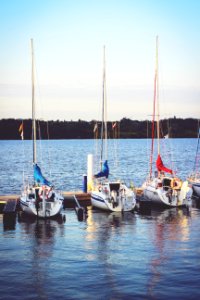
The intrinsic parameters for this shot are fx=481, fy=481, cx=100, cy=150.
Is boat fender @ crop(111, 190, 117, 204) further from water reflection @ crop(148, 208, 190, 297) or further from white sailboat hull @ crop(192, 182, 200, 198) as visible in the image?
white sailboat hull @ crop(192, 182, 200, 198)

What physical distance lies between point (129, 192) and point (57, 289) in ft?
57.9

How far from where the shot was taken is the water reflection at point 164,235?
70.3 ft

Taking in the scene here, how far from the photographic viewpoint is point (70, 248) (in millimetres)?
26109

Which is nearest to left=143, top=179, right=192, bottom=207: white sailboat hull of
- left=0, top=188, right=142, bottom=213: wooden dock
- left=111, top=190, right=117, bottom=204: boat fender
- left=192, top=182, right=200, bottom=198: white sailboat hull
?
left=111, top=190, right=117, bottom=204: boat fender

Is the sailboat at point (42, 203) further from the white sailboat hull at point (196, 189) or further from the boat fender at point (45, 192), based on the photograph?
the white sailboat hull at point (196, 189)

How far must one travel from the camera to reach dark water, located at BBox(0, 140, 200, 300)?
765 inches

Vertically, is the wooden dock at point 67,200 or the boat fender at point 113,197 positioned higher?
the boat fender at point 113,197

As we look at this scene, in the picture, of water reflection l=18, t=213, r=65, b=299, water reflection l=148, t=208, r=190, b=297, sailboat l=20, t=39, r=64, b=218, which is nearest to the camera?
water reflection l=18, t=213, r=65, b=299

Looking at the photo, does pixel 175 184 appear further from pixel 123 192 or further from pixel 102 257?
pixel 102 257

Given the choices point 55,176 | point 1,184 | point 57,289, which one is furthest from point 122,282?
point 55,176

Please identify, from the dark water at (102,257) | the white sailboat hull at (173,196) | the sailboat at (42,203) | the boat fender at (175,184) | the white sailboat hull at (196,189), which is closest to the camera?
the dark water at (102,257)

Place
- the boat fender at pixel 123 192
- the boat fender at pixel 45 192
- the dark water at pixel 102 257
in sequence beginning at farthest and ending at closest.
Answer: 1. the boat fender at pixel 123 192
2. the boat fender at pixel 45 192
3. the dark water at pixel 102 257

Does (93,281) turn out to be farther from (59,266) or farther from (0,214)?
(0,214)

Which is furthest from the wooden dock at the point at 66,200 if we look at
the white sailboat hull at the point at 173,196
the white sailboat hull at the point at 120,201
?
the white sailboat hull at the point at 173,196
